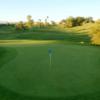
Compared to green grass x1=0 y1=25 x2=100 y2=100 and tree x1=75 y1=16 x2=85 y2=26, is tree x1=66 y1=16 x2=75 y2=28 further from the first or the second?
green grass x1=0 y1=25 x2=100 y2=100

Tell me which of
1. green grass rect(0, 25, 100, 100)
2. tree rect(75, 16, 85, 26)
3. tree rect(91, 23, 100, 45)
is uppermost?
green grass rect(0, 25, 100, 100)

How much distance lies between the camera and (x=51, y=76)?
15781mm

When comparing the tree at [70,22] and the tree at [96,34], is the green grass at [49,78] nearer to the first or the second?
the tree at [96,34]

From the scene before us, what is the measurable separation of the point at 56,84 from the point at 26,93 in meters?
2.12

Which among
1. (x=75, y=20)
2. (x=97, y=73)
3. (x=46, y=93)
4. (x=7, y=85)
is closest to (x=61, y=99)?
(x=46, y=93)

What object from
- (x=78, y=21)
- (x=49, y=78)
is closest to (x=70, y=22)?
(x=78, y=21)

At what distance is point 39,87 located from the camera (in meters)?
14.0

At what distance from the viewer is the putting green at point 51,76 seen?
13.6 metres

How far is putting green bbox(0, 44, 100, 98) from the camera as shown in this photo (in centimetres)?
1360

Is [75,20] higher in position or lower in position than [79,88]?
lower

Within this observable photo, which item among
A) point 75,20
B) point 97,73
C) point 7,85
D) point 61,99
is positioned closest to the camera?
point 61,99

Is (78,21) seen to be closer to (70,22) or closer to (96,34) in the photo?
(70,22)

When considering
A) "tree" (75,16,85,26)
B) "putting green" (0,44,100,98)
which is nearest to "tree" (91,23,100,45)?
"putting green" (0,44,100,98)

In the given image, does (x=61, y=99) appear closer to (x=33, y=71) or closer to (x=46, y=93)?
(x=46, y=93)
